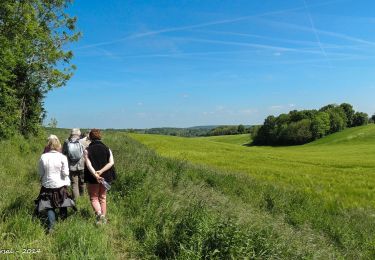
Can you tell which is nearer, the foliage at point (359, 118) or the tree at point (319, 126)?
the tree at point (319, 126)

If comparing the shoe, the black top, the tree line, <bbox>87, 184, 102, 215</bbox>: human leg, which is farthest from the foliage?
the shoe

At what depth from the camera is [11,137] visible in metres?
21.6

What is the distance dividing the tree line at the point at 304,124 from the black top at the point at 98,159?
9746 cm

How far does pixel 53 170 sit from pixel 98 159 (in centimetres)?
106

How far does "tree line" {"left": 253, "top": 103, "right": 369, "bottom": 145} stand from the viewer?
10069 centimetres

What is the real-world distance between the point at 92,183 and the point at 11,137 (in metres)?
16.1

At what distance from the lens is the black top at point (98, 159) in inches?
309

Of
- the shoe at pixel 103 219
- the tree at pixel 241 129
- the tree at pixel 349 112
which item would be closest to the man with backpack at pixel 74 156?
the shoe at pixel 103 219

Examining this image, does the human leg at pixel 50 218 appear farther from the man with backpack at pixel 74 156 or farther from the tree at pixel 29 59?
the tree at pixel 29 59

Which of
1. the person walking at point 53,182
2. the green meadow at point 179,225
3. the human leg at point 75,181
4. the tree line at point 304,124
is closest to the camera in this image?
the green meadow at point 179,225

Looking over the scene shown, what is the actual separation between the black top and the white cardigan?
621 millimetres

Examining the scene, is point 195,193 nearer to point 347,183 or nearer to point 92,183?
point 92,183

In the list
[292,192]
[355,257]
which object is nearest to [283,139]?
[292,192]

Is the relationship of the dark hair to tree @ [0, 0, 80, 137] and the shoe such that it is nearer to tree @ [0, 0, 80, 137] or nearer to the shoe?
the shoe
